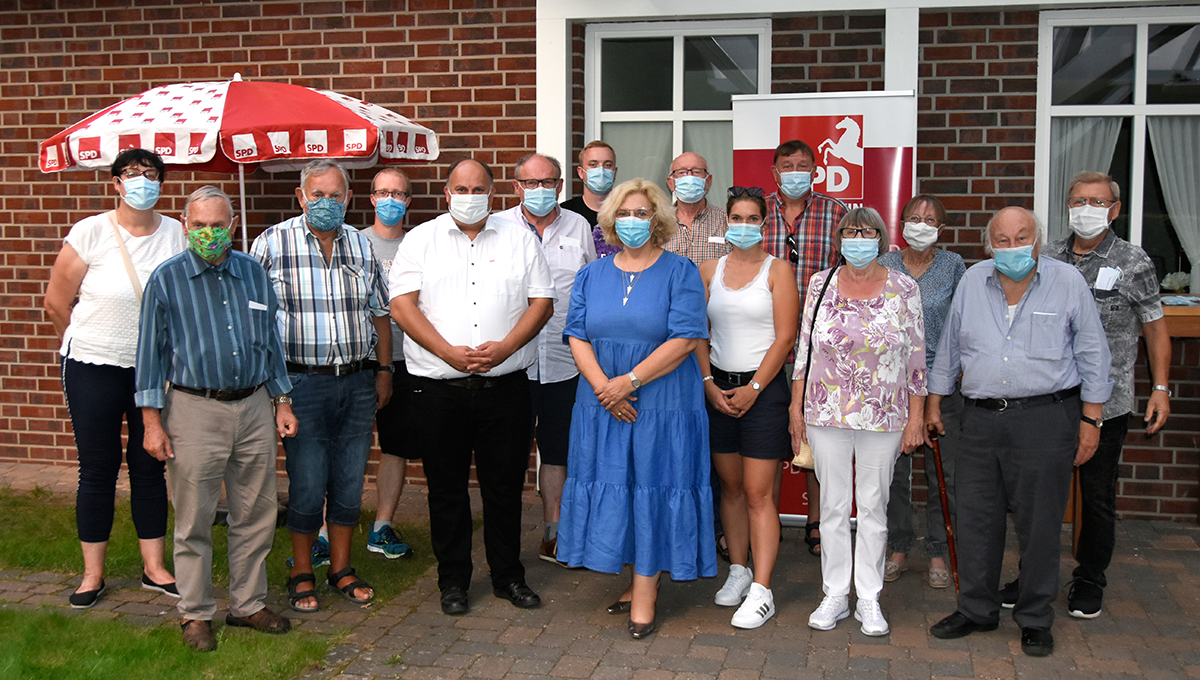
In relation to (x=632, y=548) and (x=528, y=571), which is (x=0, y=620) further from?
(x=632, y=548)

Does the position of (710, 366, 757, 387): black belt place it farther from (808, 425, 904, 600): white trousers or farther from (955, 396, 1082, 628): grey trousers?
(955, 396, 1082, 628): grey trousers

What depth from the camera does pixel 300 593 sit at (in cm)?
485

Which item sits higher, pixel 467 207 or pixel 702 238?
pixel 467 207

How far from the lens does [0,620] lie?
4641 mm

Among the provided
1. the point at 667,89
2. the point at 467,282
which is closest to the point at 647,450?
the point at 467,282

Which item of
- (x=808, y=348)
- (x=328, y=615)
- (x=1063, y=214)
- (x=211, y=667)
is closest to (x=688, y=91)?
(x=1063, y=214)

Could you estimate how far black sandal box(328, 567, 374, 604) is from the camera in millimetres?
4949

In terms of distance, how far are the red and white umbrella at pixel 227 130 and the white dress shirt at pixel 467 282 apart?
3.03 ft

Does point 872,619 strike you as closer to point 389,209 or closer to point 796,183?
point 796,183

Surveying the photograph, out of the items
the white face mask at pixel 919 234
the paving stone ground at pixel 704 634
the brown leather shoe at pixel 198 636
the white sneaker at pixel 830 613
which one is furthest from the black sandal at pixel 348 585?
the white face mask at pixel 919 234

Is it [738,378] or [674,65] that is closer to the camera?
[738,378]

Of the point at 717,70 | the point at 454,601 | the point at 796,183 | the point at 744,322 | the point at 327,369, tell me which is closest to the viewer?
the point at 744,322

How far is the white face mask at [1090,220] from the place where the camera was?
179 inches

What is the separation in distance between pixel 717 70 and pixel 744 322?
2.94 m
